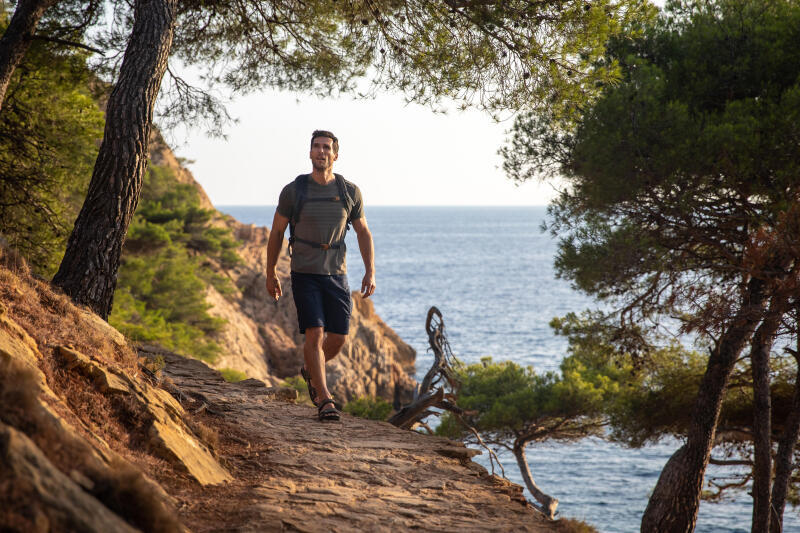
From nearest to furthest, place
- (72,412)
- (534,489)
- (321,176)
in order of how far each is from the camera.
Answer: (72,412) → (321,176) → (534,489)

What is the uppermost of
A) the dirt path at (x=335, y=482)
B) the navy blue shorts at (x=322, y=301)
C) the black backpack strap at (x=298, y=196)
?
the black backpack strap at (x=298, y=196)

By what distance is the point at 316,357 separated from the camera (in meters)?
5.54

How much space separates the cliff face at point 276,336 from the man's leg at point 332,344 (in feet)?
53.6

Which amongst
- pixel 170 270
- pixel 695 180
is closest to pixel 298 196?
pixel 695 180

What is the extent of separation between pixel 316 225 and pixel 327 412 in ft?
5.15

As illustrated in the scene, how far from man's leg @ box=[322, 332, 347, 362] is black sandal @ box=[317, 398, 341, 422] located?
423 mm

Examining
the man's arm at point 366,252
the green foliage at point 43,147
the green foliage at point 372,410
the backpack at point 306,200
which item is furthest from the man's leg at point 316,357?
the green foliage at point 43,147

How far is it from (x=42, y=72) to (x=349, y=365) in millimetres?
18192

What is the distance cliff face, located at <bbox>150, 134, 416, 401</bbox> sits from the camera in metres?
23.4

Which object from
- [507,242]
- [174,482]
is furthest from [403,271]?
[174,482]

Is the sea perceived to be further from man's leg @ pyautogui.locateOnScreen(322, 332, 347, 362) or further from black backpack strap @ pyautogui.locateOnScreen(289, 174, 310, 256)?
black backpack strap @ pyautogui.locateOnScreen(289, 174, 310, 256)

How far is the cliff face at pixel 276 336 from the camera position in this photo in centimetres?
2342

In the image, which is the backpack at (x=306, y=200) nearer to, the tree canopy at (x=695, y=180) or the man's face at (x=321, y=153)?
the man's face at (x=321, y=153)

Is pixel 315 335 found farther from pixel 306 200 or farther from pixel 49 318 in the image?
pixel 49 318
